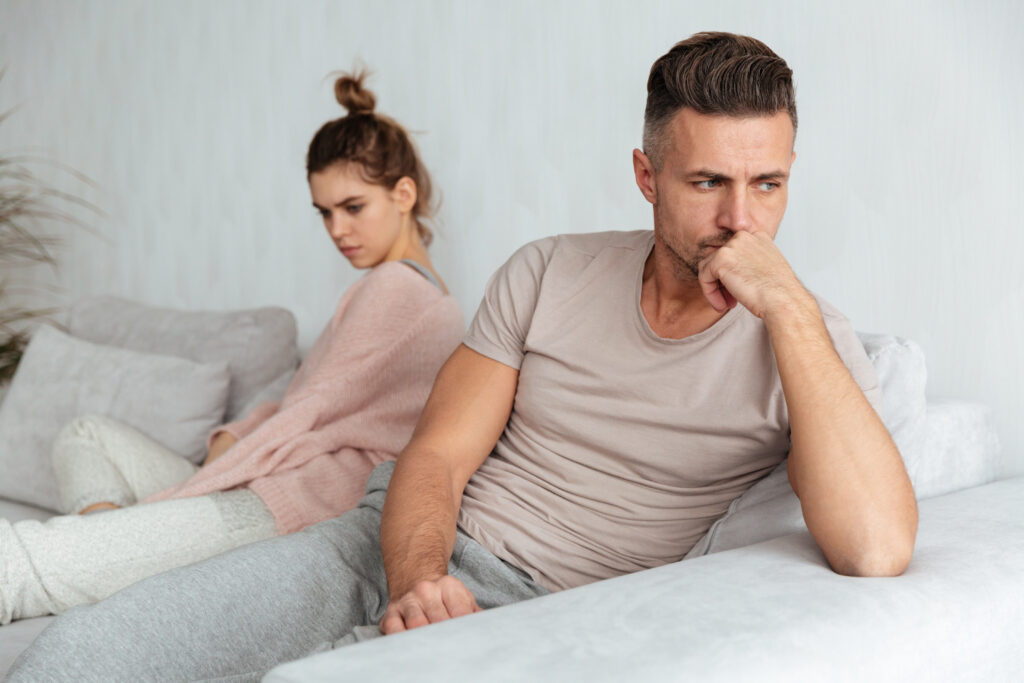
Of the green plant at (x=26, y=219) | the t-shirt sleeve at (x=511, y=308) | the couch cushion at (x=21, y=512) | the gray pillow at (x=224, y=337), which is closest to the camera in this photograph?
the t-shirt sleeve at (x=511, y=308)

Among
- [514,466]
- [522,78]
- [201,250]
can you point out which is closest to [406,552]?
[514,466]

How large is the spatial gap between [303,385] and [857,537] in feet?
4.08

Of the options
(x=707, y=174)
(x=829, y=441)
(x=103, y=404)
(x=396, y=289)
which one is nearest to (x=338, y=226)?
(x=396, y=289)

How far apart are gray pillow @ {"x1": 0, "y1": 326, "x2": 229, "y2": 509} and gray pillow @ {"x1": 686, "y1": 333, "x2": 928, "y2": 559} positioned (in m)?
1.46

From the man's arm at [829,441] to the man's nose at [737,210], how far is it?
2.1 inches

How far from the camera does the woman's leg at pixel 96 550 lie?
160cm

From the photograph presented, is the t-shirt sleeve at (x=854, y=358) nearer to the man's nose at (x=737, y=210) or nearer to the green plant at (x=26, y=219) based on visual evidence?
the man's nose at (x=737, y=210)

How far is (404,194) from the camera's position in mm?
2234

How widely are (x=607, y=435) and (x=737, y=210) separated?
1.18 ft

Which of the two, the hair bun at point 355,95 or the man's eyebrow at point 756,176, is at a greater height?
the hair bun at point 355,95

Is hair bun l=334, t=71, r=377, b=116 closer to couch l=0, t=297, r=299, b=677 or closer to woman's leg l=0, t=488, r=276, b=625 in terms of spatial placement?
couch l=0, t=297, r=299, b=677

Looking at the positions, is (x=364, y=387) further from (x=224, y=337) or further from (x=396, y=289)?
(x=224, y=337)

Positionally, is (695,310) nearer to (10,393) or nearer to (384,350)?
(384,350)

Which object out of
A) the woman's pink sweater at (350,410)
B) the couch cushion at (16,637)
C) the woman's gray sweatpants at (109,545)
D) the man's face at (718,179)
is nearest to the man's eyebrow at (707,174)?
the man's face at (718,179)
